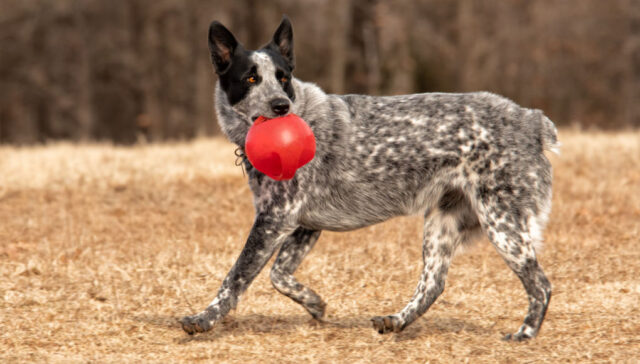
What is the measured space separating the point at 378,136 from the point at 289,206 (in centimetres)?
83

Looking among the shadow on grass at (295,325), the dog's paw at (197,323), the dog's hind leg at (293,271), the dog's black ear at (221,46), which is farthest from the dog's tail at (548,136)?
the dog's paw at (197,323)

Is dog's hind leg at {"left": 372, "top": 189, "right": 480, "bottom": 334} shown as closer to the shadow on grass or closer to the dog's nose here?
the shadow on grass

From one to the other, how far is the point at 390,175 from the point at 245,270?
1.22 m

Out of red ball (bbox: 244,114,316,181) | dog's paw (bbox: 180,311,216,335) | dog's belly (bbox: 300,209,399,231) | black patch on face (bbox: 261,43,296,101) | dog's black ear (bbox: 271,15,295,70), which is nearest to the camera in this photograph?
red ball (bbox: 244,114,316,181)

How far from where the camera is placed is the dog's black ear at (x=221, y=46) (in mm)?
5117

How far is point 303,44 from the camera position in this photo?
24.3 m

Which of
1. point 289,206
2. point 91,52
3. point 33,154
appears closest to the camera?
point 289,206

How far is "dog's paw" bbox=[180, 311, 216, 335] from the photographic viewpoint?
4.91m

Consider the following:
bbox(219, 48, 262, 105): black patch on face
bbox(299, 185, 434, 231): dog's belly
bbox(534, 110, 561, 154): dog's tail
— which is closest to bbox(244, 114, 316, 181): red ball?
bbox(219, 48, 262, 105): black patch on face

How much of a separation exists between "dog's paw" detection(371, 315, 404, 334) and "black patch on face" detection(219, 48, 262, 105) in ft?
5.82

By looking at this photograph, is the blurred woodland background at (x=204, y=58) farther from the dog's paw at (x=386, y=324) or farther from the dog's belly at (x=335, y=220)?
the dog's paw at (x=386, y=324)

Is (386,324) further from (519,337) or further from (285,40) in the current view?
(285,40)

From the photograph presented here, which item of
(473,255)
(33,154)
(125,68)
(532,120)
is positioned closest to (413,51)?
(33,154)

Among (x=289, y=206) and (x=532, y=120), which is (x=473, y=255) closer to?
(x=532, y=120)
